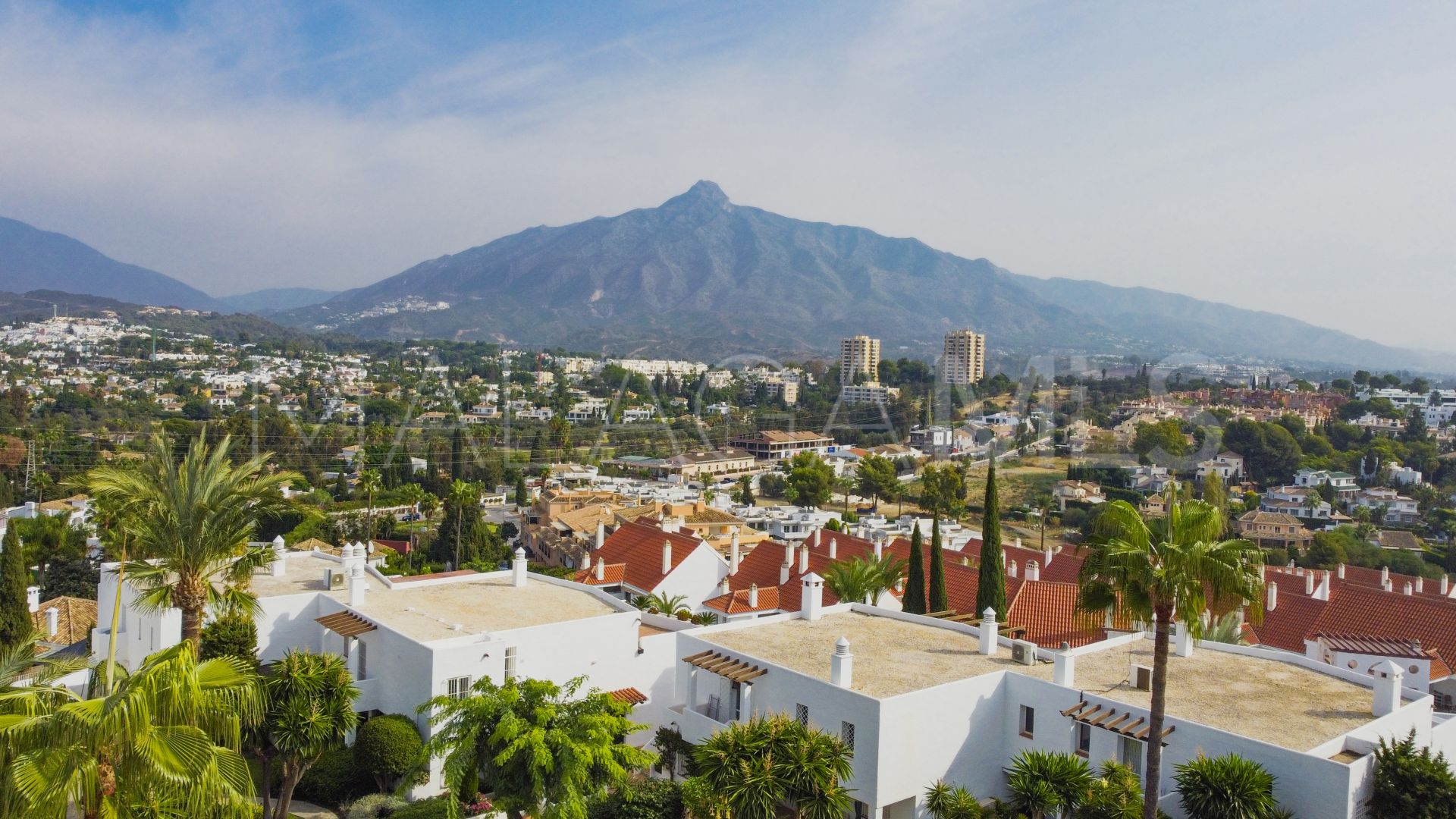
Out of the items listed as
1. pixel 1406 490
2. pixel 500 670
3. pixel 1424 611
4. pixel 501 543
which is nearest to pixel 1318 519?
pixel 1406 490

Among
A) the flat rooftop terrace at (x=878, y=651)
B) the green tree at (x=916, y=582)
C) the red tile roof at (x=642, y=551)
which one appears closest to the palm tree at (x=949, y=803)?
the flat rooftop terrace at (x=878, y=651)

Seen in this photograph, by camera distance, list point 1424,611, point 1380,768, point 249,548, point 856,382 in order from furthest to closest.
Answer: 1. point 856,382
2. point 1424,611
3. point 249,548
4. point 1380,768

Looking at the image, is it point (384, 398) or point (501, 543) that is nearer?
point (501, 543)

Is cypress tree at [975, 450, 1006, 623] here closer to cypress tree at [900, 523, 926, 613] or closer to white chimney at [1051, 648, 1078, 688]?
cypress tree at [900, 523, 926, 613]

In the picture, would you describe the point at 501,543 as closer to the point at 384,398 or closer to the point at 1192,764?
the point at 1192,764

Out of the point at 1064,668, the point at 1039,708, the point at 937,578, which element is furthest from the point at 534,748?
the point at 937,578

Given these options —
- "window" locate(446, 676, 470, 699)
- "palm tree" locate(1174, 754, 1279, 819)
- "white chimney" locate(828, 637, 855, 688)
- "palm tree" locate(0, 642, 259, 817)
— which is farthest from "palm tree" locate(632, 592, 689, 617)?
"palm tree" locate(0, 642, 259, 817)
